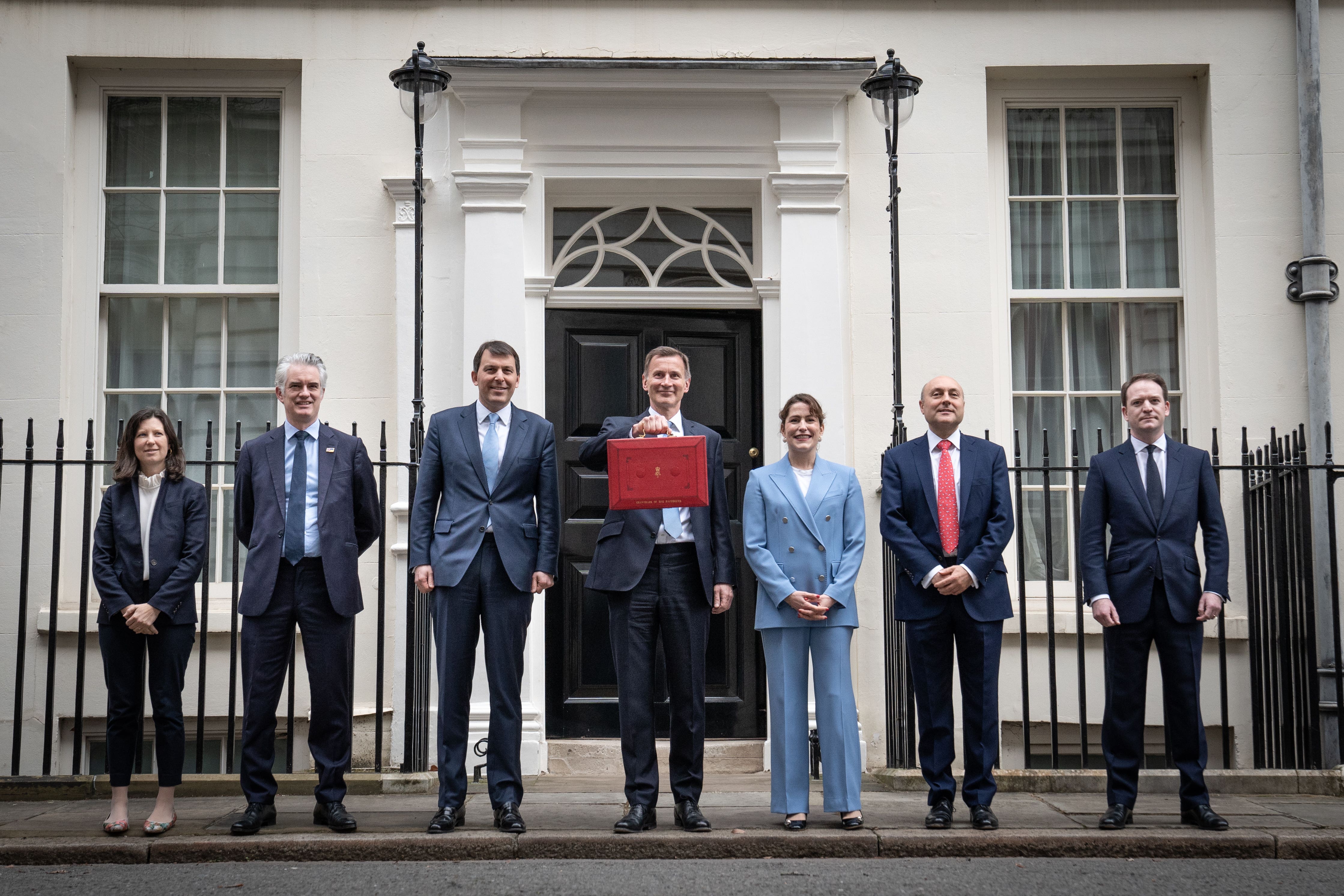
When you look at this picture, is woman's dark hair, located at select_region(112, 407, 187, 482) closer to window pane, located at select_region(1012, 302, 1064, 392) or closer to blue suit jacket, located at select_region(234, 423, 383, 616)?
blue suit jacket, located at select_region(234, 423, 383, 616)

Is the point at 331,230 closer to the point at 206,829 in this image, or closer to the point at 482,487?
the point at 482,487

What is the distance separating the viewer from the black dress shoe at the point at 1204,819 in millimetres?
5312

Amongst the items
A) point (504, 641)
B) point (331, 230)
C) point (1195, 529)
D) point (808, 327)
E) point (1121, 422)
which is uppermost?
point (331, 230)

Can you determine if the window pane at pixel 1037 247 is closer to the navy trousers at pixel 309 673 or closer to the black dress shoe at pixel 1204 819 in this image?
the black dress shoe at pixel 1204 819

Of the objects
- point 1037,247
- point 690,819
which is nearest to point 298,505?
point 690,819

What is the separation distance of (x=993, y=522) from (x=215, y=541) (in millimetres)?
4565

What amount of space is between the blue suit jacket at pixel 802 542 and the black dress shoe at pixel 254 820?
216 cm

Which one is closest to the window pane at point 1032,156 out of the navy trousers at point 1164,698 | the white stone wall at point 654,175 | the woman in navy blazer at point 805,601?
the white stone wall at point 654,175

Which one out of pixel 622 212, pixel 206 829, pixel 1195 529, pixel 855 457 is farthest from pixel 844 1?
pixel 206 829

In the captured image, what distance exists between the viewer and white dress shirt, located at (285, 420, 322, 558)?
17.9 feet

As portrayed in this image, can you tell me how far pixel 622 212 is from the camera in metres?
7.87

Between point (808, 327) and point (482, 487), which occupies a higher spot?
point (808, 327)

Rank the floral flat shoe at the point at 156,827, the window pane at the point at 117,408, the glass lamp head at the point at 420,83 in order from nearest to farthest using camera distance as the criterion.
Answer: the floral flat shoe at the point at 156,827
the glass lamp head at the point at 420,83
the window pane at the point at 117,408

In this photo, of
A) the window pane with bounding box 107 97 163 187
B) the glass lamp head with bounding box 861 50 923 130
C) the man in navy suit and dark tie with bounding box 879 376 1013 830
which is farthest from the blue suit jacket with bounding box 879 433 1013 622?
the window pane with bounding box 107 97 163 187
